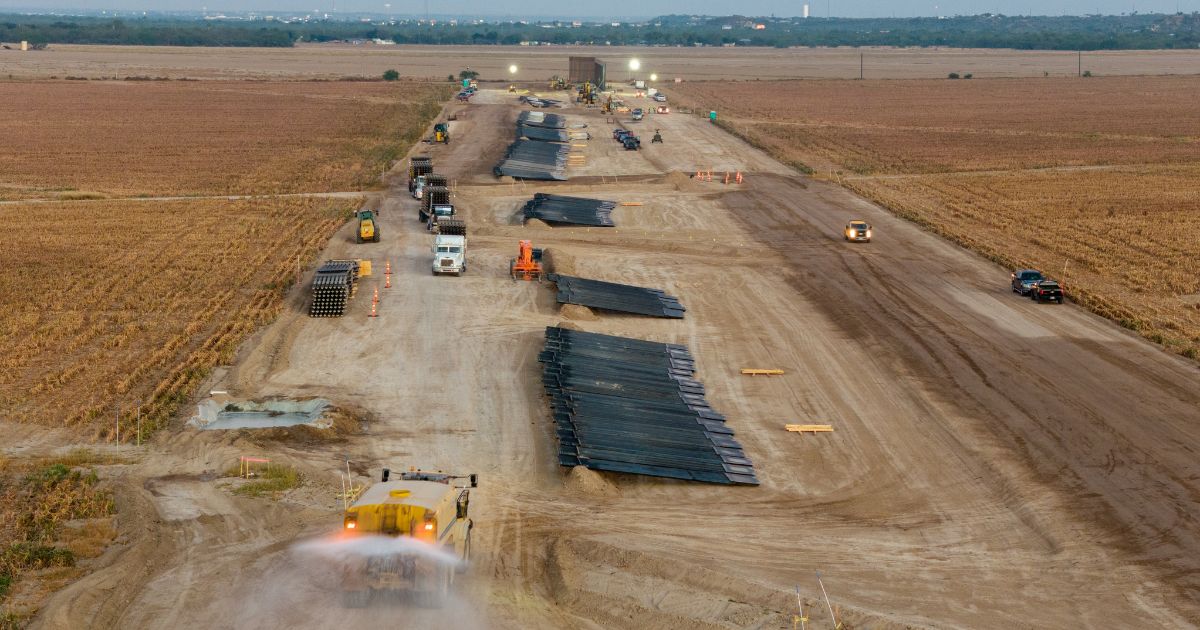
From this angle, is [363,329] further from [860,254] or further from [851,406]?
[860,254]

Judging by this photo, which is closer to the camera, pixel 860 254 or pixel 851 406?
pixel 851 406

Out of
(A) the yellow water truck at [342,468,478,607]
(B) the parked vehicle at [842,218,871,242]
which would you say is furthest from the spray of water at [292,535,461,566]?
(B) the parked vehicle at [842,218,871,242]

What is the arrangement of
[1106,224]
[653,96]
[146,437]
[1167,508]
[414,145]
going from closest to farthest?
[1167,508], [146,437], [1106,224], [414,145], [653,96]

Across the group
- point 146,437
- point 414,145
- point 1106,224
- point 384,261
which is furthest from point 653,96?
point 146,437

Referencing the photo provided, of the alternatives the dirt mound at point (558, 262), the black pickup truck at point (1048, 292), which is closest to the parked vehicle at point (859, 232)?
the black pickup truck at point (1048, 292)

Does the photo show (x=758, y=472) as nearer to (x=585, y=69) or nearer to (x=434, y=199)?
(x=434, y=199)

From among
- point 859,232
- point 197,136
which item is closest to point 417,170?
point 859,232
